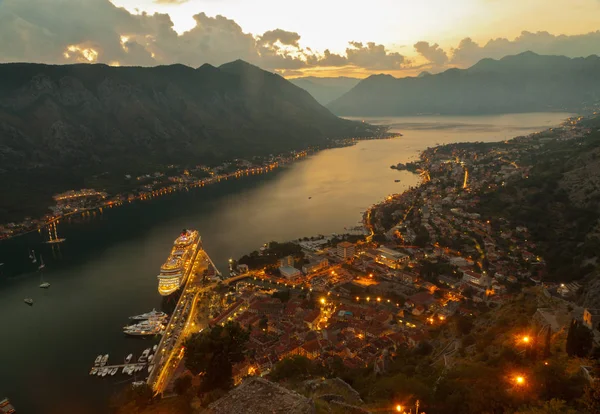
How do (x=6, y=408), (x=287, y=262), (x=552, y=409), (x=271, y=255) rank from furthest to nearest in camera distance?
(x=271, y=255) → (x=287, y=262) → (x=6, y=408) → (x=552, y=409)

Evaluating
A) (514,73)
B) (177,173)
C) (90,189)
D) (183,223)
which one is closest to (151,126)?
(177,173)

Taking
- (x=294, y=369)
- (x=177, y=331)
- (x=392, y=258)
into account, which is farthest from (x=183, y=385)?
(x=392, y=258)

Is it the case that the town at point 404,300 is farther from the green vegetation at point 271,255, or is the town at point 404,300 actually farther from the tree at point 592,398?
the tree at point 592,398

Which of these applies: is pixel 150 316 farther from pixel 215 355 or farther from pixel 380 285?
pixel 380 285

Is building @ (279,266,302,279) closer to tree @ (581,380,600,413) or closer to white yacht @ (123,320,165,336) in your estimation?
white yacht @ (123,320,165,336)

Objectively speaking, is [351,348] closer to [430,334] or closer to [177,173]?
[430,334]

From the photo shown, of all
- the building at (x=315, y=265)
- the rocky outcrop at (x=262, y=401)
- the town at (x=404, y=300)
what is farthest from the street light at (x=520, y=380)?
the building at (x=315, y=265)
